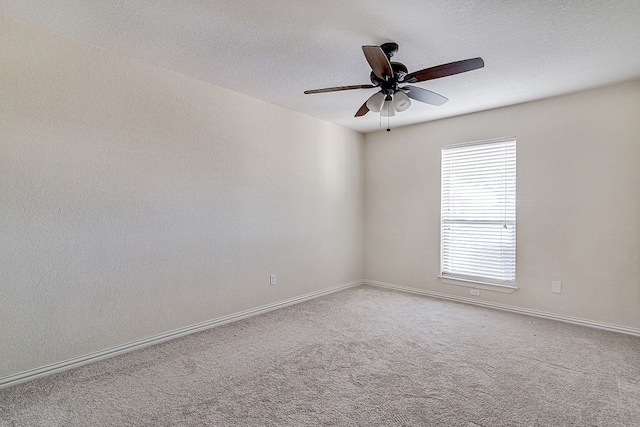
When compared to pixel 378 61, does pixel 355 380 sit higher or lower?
lower

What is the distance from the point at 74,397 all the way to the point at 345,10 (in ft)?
9.73

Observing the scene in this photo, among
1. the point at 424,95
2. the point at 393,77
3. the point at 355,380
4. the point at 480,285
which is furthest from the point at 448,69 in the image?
the point at 480,285

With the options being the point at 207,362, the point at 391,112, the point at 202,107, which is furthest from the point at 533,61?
the point at 207,362

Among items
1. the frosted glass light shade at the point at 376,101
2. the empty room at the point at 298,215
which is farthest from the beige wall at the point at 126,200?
the frosted glass light shade at the point at 376,101

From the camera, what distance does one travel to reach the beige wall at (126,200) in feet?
A: 7.45

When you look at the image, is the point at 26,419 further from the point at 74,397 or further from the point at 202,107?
the point at 202,107

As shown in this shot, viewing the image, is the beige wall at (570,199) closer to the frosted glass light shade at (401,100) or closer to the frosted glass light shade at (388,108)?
the frosted glass light shade at (388,108)

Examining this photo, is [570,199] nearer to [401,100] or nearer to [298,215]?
[401,100]

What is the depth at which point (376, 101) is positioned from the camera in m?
2.67

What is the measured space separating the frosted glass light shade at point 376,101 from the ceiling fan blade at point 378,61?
0.23 meters

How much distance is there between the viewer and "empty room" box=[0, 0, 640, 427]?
2092mm

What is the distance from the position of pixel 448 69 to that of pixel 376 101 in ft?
2.05

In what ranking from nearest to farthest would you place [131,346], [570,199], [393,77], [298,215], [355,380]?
[355,380], [393,77], [131,346], [570,199], [298,215]

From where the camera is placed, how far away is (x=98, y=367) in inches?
97.1
